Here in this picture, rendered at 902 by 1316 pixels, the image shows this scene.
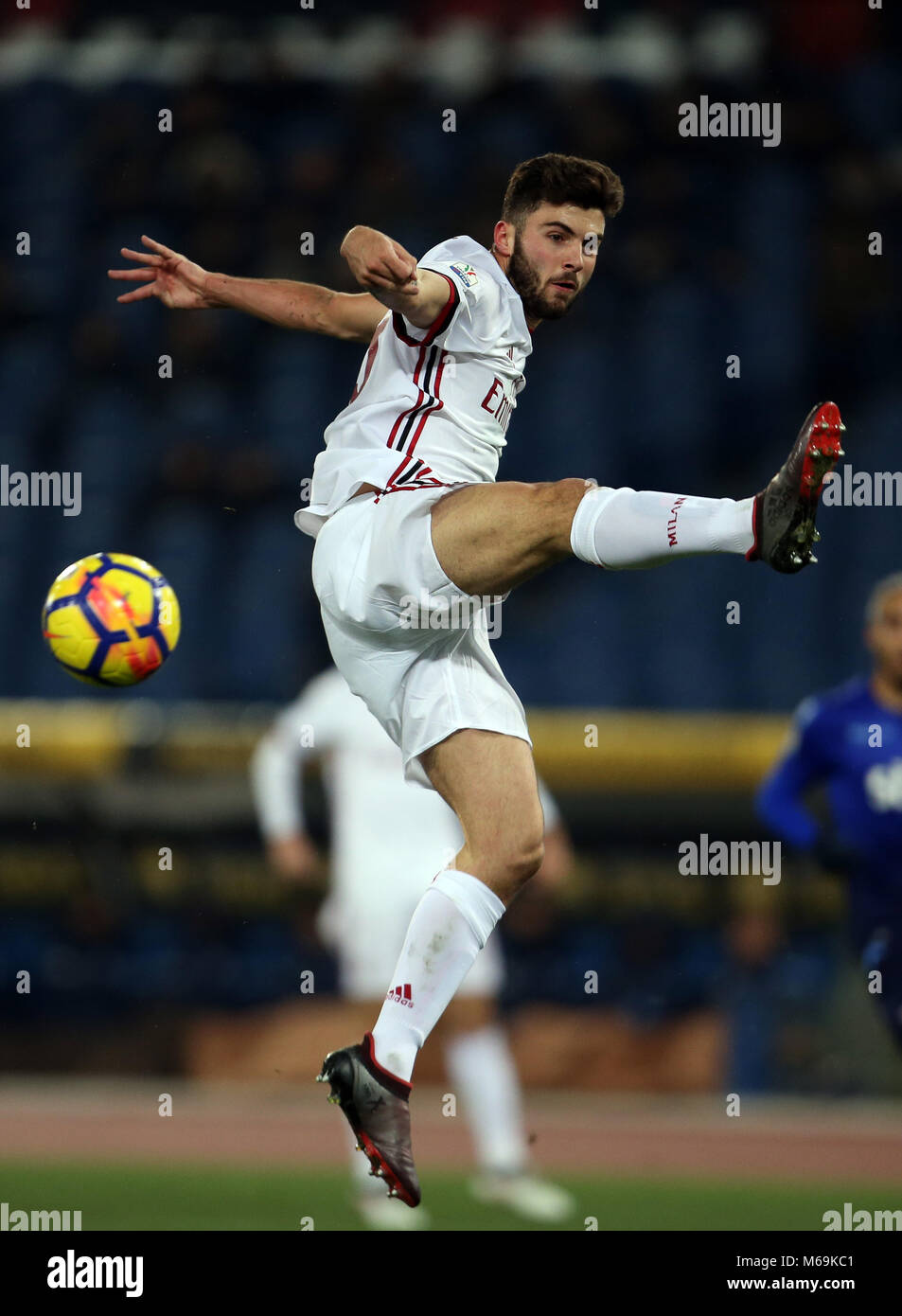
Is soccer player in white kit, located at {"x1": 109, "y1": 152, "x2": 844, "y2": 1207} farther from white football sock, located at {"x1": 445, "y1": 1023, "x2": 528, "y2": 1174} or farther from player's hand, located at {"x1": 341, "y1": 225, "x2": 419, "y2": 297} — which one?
white football sock, located at {"x1": 445, "y1": 1023, "x2": 528, "y2": 1174}

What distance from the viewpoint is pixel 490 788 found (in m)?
4.28

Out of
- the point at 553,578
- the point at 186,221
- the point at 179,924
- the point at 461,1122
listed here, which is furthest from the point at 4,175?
the point at 461,1122

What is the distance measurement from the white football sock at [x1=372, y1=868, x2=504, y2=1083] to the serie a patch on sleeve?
54.7 inches

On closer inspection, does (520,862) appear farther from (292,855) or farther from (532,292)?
(292,855)

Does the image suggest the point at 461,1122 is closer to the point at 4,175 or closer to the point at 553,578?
the point at 553,578

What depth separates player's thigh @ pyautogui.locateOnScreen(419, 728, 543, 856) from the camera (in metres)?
4.27

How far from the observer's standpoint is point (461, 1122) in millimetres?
9156

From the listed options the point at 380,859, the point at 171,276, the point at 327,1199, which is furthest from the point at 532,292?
the point at 327,1199

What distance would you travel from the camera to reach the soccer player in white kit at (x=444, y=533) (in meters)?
4.04

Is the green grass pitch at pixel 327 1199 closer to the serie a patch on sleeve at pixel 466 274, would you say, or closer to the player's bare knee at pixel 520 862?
the player's bare knee at pixel 520 862

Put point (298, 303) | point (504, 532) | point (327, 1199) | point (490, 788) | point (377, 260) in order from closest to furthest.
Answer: point (377, 260)
point (504, 532)
point (490, 788)
point (298, 303)
point (327, 1199)

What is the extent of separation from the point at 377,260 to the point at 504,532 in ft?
2.12

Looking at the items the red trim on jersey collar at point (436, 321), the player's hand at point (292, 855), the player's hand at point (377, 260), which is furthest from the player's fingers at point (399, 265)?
the player's hand at point (292, 855)

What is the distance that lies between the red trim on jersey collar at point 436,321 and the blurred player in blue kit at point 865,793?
2.79 m
